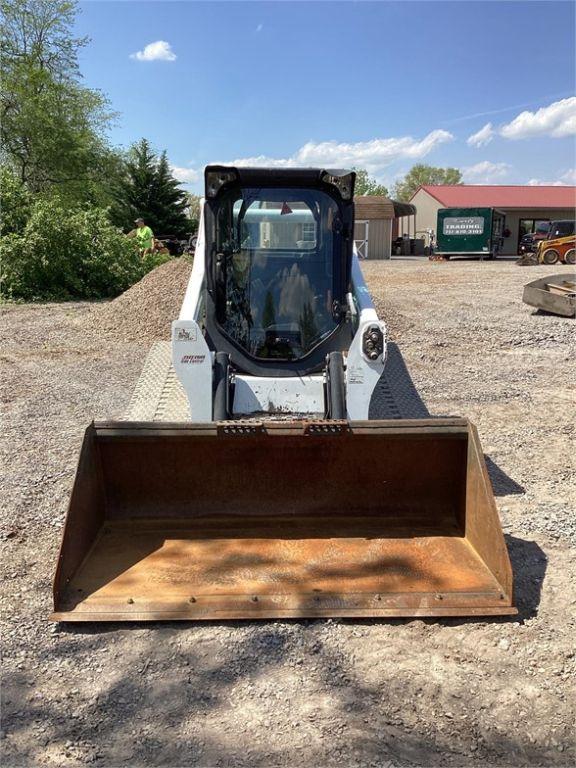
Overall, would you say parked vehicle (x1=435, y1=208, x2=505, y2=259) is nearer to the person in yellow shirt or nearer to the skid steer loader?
the person in yellow shirt

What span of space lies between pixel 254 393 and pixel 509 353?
6.06m

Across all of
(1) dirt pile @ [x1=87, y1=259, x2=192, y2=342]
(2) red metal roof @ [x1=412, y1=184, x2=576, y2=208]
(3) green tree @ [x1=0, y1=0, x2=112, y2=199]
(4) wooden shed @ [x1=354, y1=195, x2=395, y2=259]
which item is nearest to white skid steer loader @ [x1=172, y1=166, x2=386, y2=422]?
(1) dirt pile @ [x1=87, y1=259, x2=192, y2=342]

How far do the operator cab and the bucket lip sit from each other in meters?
1.52

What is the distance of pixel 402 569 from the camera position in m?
3.51

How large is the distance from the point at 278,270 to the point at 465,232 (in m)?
32.4

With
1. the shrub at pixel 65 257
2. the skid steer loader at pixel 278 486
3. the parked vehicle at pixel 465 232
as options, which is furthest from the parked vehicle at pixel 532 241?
the skid steer loader at pixel 278 486

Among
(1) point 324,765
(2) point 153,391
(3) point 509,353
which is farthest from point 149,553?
(3) point 509,353

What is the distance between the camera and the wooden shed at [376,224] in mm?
38688

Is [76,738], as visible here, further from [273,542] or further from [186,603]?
[273,542]

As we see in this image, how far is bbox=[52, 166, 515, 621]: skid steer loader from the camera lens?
10.9ft

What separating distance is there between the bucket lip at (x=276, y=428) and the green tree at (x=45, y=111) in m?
25.7

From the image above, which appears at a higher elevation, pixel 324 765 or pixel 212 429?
pixel 212 429

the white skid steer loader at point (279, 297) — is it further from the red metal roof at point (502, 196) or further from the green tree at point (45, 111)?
the red metal roof at point (502, 196)

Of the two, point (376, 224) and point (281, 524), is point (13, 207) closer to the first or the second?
point (281, 524)
